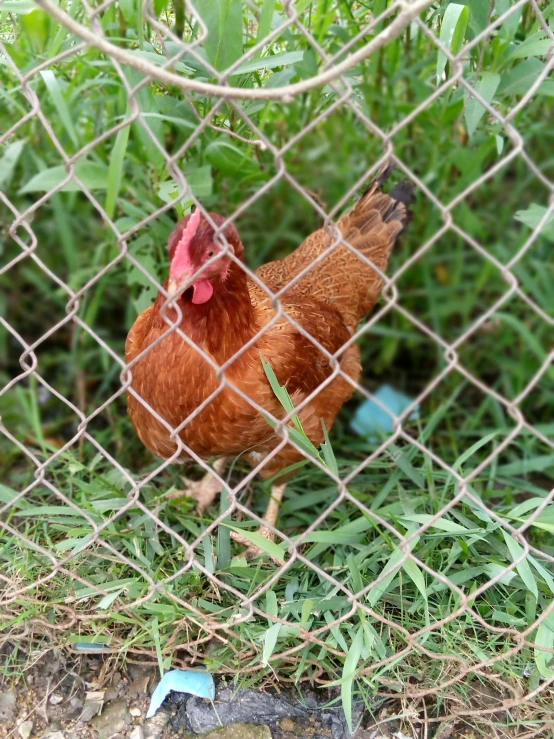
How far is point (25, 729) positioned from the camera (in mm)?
1746

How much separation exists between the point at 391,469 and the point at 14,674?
147 centimetres

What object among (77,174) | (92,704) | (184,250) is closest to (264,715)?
(92,704)

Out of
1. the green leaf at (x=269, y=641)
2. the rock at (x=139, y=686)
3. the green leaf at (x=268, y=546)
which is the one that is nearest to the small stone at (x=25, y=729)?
the rock at (x=139, y=686)

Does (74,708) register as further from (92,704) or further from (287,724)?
(287,724)

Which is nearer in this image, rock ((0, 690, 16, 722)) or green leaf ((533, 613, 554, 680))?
green leaf ((533, 613, 554, 680))

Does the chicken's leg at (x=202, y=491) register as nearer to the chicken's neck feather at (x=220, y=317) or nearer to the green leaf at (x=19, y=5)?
the chicken's neck feather at (x=220, y=317)

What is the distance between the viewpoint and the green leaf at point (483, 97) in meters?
1.80

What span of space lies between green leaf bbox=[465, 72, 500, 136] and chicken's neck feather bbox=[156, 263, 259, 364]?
769mm

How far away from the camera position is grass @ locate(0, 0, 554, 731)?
1.77 meters

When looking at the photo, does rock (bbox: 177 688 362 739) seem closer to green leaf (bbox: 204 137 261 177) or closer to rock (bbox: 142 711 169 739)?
rock (bbox: 142 711 169 739)

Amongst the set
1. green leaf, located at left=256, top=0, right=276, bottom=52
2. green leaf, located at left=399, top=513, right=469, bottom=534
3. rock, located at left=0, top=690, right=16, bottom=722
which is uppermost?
green leaf, located at left=256, top=0, right=276, bottom=52

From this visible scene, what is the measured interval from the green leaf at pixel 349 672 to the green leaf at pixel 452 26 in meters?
1.51

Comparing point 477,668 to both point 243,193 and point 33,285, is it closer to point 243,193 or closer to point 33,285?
point 243,193

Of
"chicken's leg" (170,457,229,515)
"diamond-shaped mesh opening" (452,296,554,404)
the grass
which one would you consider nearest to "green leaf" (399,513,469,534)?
the grass
